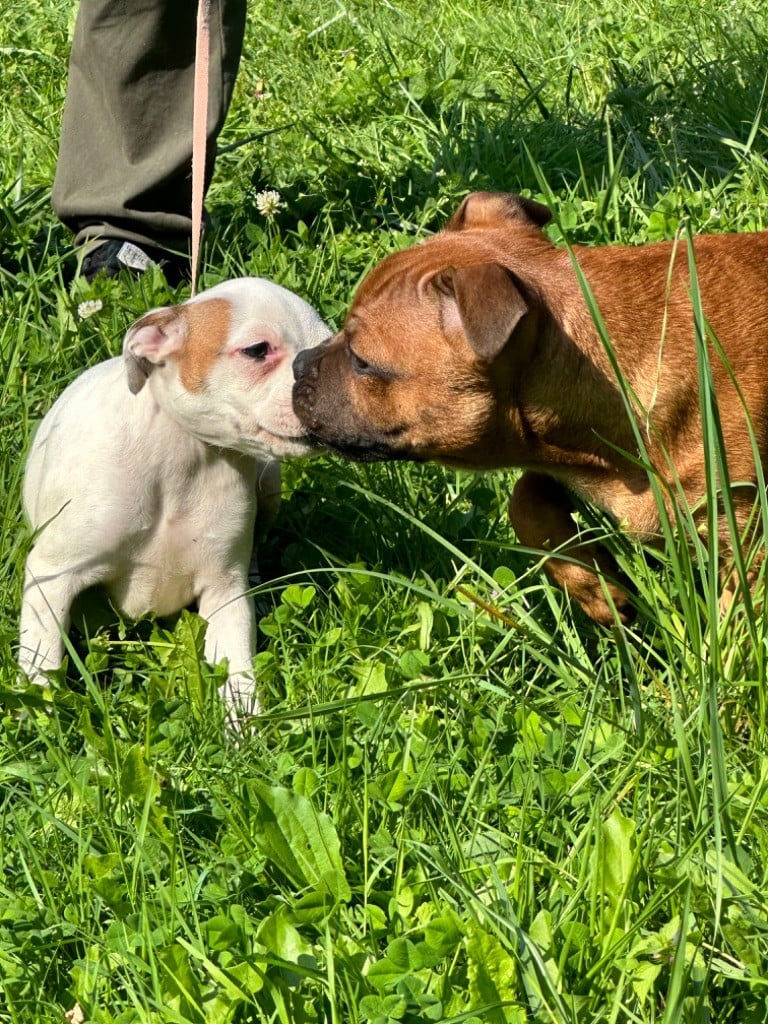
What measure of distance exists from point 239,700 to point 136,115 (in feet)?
9.04

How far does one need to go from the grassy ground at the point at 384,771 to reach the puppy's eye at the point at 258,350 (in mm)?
627

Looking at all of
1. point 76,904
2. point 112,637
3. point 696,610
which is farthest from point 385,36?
point 76,904

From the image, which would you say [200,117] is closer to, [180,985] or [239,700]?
[239,700]

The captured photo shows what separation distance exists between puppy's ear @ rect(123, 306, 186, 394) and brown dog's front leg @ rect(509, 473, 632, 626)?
1090 mm

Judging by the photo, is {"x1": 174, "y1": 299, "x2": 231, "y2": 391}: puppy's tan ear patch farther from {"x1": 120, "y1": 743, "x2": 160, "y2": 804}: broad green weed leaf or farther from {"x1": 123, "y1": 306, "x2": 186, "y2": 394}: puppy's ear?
{"x1": 120, "y1": 743, "x2": 160, "y2": 804}: broad green weed leaf

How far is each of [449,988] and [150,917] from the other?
0.61 metres

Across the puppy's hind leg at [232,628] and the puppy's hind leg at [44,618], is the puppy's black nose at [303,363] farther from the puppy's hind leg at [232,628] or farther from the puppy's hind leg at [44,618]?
the puppy's hind leg at [44,618]

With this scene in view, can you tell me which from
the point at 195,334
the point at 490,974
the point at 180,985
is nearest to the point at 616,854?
the point at 490,974

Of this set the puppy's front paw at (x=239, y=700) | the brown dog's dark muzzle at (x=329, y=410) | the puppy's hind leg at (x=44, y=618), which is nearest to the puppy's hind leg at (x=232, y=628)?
the puppy's front paw at (x=239, y=700)

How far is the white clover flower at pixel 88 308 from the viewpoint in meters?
4.62

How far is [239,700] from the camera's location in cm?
333

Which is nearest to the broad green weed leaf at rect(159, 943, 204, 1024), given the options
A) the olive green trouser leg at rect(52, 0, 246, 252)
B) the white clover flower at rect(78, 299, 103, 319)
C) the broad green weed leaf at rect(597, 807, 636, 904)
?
the broad green weed leaf at rect(597, 807, 636, 904)

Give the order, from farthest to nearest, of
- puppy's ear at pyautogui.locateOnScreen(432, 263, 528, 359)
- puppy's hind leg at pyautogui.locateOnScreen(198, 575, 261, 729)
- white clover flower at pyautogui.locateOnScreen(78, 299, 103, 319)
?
white clover flower at pyautogui.locateOnScreen(78, 299, 103, 319), puppy's hind leg at pyautogui.locateOnScreen(198, 575, 261, 729), puppy's ear at pyautogui.locateOnScreen(432, 263, 528, 359)

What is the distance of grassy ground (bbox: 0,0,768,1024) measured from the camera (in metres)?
2.38
